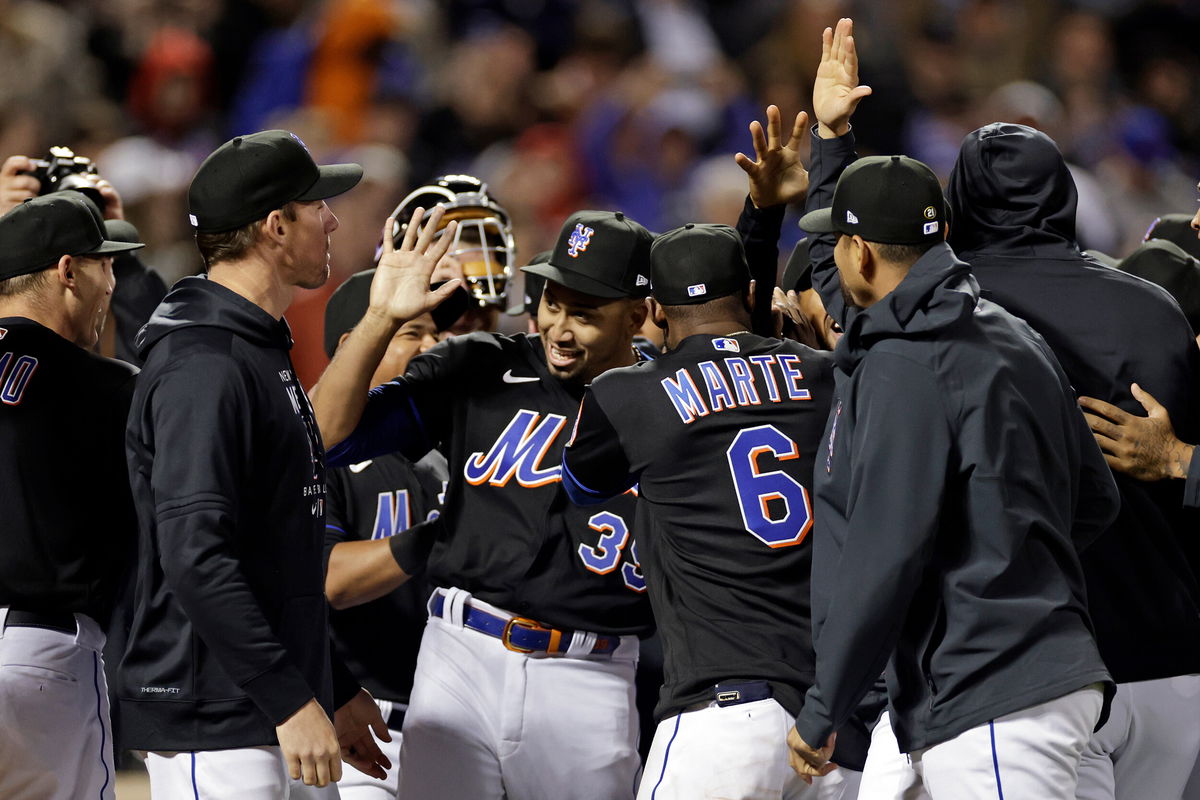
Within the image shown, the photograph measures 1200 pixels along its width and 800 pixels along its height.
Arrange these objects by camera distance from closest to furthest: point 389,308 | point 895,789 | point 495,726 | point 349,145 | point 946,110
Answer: point 895,789
point 389,308
point 495,726
point 349,145
point 946,110

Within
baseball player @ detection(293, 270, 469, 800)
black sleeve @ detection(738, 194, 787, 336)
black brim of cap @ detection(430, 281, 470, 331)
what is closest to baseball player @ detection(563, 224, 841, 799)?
black sleeve @ detection(738, 194, 787, 336)

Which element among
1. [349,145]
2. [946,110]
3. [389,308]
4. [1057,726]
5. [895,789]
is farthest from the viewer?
[946,110]

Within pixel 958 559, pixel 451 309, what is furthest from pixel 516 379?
pixel 958 559

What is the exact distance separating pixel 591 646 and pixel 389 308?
108 centimetres

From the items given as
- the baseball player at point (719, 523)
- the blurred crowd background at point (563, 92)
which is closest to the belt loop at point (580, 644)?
the baseball player at point (719, 523)

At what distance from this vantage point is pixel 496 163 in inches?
400

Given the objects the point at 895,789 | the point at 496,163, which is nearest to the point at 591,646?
the point at 895,789

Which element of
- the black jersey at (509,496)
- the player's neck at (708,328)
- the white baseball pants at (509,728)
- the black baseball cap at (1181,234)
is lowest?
the white baseball pants at (509,728)

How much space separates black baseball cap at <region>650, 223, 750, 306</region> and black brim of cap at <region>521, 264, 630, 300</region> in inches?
9.4

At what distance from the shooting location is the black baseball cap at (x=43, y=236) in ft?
13.2

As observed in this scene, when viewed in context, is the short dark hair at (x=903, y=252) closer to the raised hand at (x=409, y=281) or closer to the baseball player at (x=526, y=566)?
the baseball player at (x=526, y=566)

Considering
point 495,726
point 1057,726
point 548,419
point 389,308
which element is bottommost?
point 495,726

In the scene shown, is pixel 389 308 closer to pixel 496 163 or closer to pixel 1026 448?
pixel 1026 448

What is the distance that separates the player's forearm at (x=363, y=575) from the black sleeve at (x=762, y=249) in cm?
122
